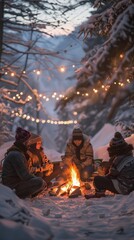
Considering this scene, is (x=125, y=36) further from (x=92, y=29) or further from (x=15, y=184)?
(x=15, y=184)

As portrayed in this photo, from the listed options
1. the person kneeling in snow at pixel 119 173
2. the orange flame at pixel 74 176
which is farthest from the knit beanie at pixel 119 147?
the orange flame at pixel 74 176

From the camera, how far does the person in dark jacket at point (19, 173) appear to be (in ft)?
22.5

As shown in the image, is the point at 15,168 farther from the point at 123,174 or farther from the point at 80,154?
the point at 80,154

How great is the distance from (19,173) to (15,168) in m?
0.13

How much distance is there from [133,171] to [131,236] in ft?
9.28

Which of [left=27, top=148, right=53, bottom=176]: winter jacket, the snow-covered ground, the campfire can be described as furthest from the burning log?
[left=27, top=148, right=53, bottom=176]: winter jacket

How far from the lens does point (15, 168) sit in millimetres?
6867

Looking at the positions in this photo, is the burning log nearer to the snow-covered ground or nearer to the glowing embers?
the glowing embers

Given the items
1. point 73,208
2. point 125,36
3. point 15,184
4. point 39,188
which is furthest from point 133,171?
point 125,36

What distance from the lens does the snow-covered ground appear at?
13.0 ft

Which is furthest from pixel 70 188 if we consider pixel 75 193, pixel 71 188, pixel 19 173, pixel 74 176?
Result: pixel 19 173

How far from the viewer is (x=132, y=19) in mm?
4336

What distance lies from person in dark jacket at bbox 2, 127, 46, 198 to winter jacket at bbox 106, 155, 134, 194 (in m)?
1.58

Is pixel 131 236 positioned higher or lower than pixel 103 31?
lower
